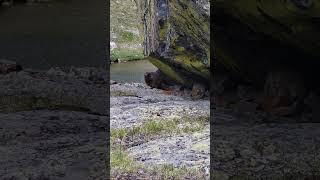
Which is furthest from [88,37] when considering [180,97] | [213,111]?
[213,111]

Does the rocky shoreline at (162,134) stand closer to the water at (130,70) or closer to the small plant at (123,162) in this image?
the small plant at (123,162)

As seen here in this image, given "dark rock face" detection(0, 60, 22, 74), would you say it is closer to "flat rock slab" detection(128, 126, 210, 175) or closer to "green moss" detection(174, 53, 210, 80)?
"green moss" detection(174, 53, 210, 80)

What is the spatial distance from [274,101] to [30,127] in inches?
513

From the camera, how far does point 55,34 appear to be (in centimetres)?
6094

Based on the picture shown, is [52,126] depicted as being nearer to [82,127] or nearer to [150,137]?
[82,127]

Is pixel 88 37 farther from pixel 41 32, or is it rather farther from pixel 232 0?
pixel 232 0

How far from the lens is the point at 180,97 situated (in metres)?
34.1

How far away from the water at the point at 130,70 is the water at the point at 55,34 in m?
2.91

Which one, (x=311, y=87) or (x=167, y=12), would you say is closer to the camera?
(x=311, y=87)

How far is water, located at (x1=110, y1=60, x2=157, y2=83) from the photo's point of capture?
5553 cm

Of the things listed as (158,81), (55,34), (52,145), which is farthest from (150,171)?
(55,34)

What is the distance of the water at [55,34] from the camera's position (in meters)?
52.1

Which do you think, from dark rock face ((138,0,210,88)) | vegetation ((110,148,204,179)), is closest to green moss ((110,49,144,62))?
dark rock face ((138,0,210,88))

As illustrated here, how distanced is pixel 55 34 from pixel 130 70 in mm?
11200
